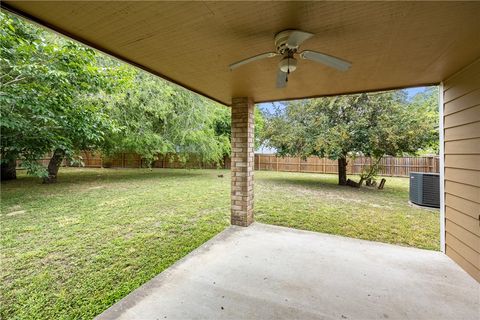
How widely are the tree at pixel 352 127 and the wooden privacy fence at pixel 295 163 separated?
1.96 m

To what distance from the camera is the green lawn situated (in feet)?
6.63

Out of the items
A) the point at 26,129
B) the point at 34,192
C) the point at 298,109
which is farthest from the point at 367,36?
the point at 34,192

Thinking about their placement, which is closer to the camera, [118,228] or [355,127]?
[118,228]

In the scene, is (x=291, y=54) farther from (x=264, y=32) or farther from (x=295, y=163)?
(x=295, y=163)

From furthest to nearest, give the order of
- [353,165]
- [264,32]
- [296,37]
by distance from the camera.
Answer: [353,165] → [264,32] → [296,37]

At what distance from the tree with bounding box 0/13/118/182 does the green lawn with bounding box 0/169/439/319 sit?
127 centimetres

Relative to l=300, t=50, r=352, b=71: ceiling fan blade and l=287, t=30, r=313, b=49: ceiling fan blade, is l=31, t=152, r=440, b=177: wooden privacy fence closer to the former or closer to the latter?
l=300, t=50, r=352, b=71: ceiling fan blade

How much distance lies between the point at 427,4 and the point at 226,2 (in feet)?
3.74

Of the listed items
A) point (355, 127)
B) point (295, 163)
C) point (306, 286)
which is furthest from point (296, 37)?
point (295, 163)

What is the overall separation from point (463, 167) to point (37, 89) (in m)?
5.72

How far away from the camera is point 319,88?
9.70ft

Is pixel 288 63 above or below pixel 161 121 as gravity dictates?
below

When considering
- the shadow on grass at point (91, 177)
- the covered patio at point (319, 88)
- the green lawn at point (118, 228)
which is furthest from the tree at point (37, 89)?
the shadow on grass at point (91, 177)

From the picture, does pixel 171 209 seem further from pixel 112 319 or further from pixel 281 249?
pixel 112 319
